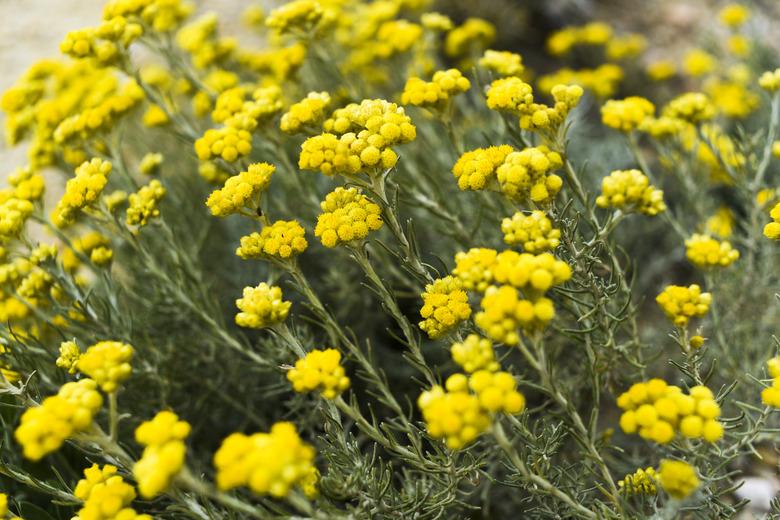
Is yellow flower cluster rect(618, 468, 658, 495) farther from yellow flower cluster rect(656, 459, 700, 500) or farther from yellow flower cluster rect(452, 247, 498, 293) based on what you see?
yellow flower cluster rect(452, 247, 498, 293)

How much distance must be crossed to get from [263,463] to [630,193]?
108 centimetres

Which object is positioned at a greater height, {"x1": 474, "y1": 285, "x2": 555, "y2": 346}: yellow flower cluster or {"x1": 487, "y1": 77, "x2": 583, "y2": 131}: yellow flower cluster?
{"x1": 487, "y1": 77, "x2": 583, "y2": 131}: yellow flower cluster

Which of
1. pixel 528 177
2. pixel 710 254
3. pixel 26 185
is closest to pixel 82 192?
pixel 26 185

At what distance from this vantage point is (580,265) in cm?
175

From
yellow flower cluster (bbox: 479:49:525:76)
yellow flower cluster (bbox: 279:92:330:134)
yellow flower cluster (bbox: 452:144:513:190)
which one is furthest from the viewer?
yellow flower cluster (bbox: 479:49:525:76)

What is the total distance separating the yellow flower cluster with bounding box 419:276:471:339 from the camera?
1624 millimetres

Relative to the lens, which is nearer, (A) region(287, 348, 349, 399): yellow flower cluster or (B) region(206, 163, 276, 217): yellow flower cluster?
(A) region(287, 348, 349, 399): yellow flower cluster

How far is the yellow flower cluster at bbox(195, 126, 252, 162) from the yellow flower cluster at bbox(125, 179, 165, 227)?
0.22 metres

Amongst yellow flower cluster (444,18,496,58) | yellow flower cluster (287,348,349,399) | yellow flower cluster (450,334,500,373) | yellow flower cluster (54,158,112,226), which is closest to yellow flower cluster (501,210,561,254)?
yellow flower cluster (450,334,500,373)

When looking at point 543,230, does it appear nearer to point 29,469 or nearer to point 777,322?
point 777,322

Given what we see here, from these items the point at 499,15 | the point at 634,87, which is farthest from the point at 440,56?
the point at 634,87

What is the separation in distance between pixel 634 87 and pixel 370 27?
7.93ft

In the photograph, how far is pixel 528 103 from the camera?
185 centimetres

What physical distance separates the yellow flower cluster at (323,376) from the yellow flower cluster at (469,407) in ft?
0.75
